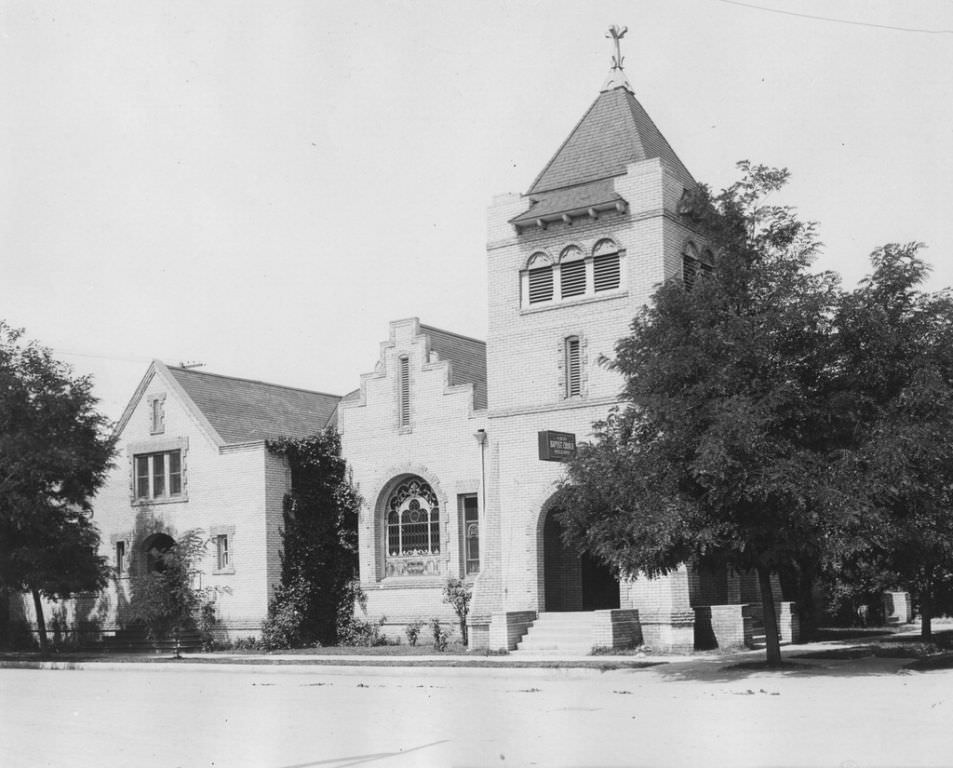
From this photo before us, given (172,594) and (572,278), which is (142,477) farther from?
(572,278)

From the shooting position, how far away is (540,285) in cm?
3058

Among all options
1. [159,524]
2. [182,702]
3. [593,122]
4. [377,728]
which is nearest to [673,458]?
[377,728]

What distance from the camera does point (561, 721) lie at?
599 inches

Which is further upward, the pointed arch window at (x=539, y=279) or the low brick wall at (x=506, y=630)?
the pointed arch window at (x=539, y=279)

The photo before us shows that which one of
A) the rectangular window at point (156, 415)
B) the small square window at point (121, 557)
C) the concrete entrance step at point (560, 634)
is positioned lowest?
the concrete entrance step at point (560, 634)

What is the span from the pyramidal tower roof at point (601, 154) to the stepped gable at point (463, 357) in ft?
18.6

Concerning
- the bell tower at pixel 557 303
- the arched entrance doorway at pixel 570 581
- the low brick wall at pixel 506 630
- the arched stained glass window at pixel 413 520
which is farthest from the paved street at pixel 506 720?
the arched stained glass window at pixel 413 520

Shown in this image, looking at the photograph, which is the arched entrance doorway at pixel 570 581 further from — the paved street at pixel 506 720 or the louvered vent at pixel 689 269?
the paved street at pixel 506 720

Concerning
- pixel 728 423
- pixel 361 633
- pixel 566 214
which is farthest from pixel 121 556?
pixel 728 423

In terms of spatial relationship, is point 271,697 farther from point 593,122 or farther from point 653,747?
point 593,122

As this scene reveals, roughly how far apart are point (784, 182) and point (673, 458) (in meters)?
5.31

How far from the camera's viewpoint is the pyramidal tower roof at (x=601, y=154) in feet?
99.3

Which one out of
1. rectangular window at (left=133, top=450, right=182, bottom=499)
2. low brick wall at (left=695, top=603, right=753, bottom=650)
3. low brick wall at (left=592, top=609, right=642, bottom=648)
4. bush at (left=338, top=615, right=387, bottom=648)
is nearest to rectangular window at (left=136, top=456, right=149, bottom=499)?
rectangular window at (left=133, top=450, right=182, bottom=499)

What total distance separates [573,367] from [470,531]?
6.22m
